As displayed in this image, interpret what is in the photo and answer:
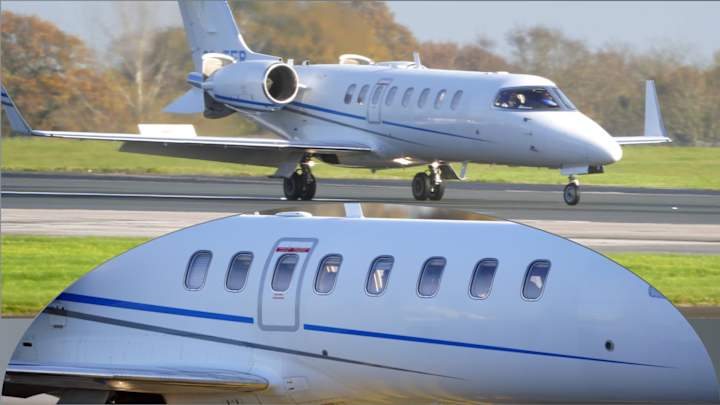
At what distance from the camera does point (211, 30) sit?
1815 inches

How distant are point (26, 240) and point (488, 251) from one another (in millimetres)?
17653

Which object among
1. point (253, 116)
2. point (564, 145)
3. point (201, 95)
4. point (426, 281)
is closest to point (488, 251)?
point (426, 281)

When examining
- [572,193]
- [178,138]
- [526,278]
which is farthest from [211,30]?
[526,278]

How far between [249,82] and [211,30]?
2035 mm

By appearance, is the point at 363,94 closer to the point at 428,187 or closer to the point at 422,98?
the point at 422,98

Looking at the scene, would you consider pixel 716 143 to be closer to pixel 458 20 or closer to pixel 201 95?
pixel 458 20

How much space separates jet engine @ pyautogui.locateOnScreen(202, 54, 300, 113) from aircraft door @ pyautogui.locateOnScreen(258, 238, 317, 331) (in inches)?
1177

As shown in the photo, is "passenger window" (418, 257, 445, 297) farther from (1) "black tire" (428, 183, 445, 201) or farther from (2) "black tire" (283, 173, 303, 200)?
(2) "black tire" (283, 173, 303, 200)

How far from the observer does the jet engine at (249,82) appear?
44.4m

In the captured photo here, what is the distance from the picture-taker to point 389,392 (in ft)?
42.5

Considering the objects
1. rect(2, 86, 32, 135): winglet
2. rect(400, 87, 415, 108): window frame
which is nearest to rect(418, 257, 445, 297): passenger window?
rect(2, 86, 32, 135): winglet

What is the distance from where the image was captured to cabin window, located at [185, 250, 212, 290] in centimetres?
1448

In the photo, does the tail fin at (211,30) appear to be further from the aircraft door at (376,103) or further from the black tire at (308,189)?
the black tire at (308,189)

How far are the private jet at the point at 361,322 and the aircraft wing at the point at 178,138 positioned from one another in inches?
742
